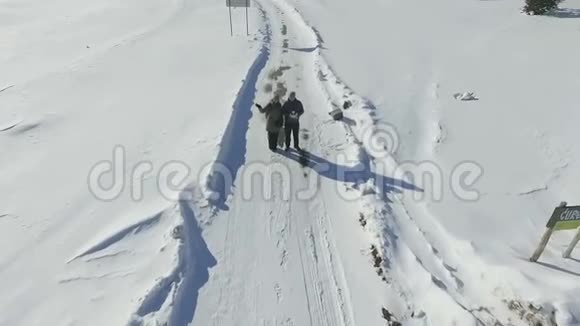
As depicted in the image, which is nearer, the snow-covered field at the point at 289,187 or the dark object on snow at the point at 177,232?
the snow-covered field at the point at 289,187

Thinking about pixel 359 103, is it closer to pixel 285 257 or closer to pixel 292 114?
pixel 292 114

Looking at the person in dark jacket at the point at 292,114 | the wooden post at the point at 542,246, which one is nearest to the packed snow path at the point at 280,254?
the person in dark jacket at the point at 292,114

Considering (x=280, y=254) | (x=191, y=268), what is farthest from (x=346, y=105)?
(x=191, y=268)

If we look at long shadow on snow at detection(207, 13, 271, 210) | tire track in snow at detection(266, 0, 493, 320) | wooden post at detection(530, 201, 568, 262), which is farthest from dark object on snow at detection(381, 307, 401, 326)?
long shadow on snow at detection(207, 13, 271, 210)

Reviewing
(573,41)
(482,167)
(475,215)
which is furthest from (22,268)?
(573,41)

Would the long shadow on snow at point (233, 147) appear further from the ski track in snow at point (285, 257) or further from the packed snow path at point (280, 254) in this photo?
the packed snow path at point (280, 254)

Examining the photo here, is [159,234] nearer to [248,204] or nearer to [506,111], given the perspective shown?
[248,204]
